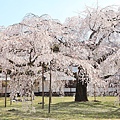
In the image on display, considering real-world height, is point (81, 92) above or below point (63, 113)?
above

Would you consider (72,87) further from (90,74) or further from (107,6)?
(90,74)

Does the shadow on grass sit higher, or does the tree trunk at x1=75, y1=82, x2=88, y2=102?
the tree trunk at x1=75, y1=82, x2=88, y2=102

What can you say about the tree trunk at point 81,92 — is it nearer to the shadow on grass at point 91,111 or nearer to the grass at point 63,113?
the shadow on grass at point 91,111

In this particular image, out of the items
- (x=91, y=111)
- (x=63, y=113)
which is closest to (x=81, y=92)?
(x=91, y=111)

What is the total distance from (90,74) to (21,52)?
2.98 metres

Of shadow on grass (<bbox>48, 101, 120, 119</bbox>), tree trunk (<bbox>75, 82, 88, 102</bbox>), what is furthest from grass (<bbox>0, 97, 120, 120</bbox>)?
tree trunk (<bbox>75, 82, 88, 102</bbox>)

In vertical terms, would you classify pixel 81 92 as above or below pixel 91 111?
above

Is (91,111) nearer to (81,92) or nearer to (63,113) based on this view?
(63,113)

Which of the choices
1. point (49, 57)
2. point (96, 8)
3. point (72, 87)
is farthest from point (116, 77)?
point (72, 87)

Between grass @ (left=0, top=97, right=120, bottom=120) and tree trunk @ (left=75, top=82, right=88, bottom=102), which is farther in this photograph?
tree trunk @ (left=75, top=82, right=88, bottom=102)

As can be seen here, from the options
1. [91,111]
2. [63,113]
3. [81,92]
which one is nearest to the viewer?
[63,113]

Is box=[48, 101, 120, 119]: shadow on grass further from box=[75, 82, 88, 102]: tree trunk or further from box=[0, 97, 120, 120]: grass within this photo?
box=[75, 82, 88, 102]: tree trunk

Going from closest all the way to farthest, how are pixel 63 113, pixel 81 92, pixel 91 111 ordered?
pixel 63 113 < pixel 91 111 < pixel 81 92

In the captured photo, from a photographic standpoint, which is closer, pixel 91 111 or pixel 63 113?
pixel 63 113
